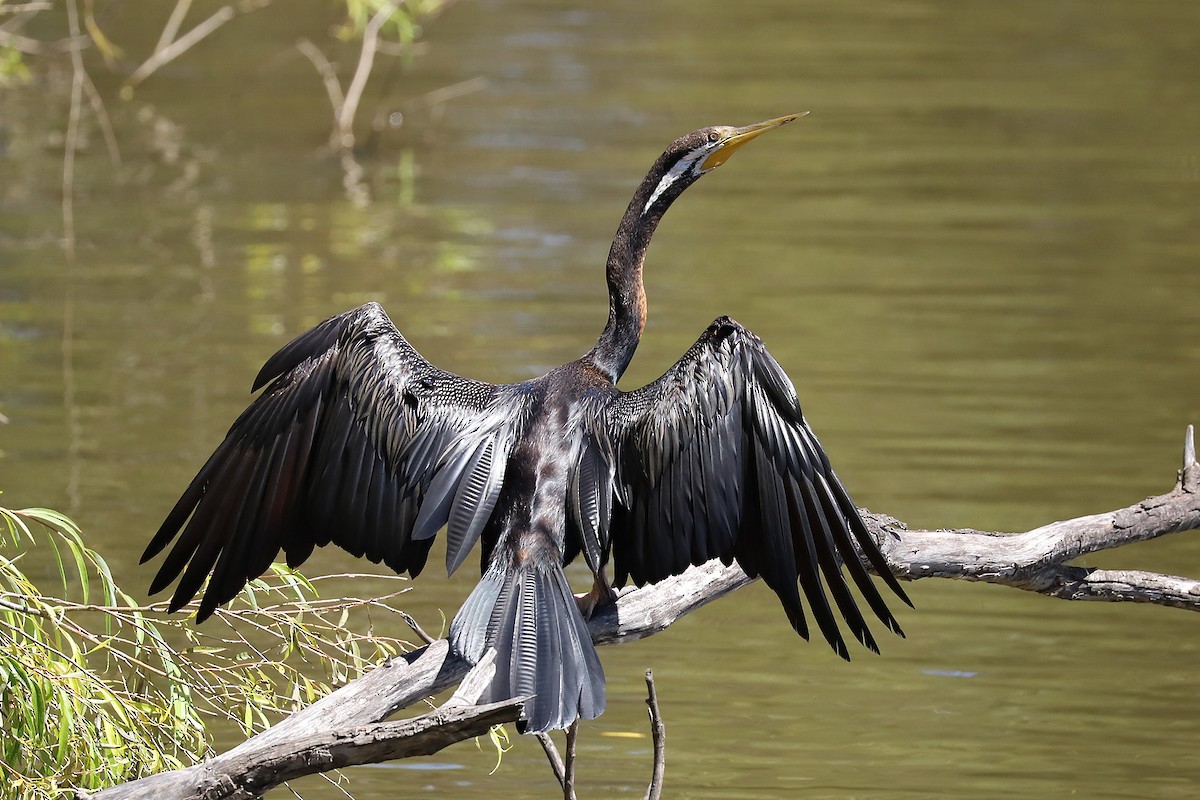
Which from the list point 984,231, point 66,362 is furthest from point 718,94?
point 66,362

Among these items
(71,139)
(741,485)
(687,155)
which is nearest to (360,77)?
(71,139)

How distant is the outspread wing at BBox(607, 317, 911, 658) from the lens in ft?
12.6

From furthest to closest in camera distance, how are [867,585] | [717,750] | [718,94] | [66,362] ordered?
[718,94]
[66,362]
[717,750]
[867,585]

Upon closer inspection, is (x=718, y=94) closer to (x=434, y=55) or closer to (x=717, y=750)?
(x=434, y=55)

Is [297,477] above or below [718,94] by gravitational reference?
below

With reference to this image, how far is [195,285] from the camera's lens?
11.1m

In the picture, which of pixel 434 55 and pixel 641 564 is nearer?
pixel 641 564

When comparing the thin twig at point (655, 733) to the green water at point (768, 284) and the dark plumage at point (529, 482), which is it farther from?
the green water at point (768, 284)

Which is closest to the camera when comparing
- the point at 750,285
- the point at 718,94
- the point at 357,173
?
the point at 750,285

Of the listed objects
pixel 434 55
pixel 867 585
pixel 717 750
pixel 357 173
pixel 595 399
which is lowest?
pixel 717 750

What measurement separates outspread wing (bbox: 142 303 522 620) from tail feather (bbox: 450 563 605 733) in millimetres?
367

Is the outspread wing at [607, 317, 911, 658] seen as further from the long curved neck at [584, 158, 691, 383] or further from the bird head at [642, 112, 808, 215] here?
the bird head at [642, 112, 808, 215]

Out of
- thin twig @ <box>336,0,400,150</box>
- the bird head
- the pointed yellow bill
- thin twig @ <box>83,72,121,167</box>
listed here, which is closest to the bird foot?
the bird head

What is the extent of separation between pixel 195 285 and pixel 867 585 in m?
7.93
